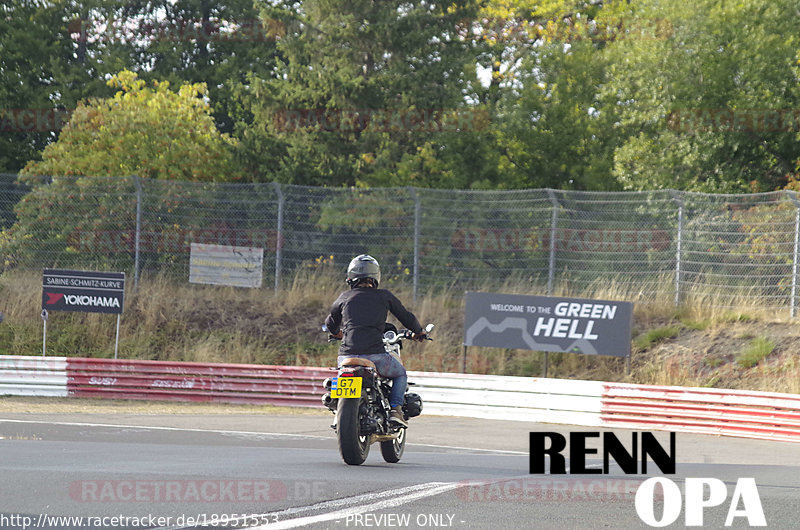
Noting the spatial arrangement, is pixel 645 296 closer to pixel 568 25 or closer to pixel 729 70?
pixel 729 70

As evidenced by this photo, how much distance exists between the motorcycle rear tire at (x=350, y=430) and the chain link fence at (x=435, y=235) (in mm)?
13478

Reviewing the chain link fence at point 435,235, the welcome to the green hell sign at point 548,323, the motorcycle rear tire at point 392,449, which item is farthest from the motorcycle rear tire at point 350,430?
the chain link fence at point 435,235

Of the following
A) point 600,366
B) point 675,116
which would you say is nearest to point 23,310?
point 600,366

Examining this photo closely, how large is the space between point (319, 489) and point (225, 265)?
57.3 feet

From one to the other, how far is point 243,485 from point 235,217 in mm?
17034

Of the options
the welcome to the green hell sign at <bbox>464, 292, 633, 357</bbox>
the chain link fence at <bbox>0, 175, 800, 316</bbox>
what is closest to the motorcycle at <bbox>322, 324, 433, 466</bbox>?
the welcome to the green hell sign at <bbox>464, 292, 633, 357</bbox>

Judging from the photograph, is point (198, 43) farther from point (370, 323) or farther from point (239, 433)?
point (370, 323)

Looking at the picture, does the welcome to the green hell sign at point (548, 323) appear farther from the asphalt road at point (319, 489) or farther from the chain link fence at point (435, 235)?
the asphalt road at point (319, 489)

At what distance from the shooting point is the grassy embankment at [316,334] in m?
21.6

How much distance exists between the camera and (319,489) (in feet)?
26.5

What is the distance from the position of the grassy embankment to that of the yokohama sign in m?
1.79

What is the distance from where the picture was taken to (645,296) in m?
23.2

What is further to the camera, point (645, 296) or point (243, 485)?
point (645, 296)

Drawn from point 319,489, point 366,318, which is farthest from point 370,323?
point 319,489
